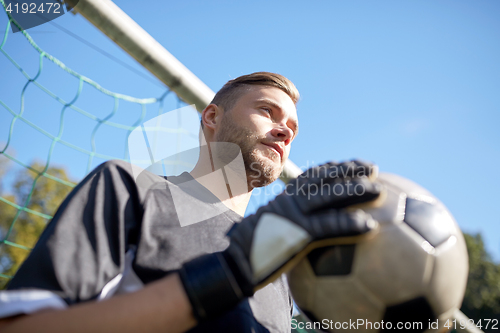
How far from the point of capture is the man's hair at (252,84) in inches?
78.2

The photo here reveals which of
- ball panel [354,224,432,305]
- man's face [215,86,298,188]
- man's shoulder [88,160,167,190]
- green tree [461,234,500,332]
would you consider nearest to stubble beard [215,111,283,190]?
man's face [215,86,298,188]

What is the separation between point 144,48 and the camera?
6.97 ft

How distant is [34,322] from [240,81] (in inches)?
62.4

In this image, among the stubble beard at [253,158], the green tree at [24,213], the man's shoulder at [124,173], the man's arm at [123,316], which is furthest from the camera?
the green tree at [24,213]

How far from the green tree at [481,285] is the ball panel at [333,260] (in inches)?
1226

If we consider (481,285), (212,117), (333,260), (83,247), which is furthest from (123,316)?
(481,285)

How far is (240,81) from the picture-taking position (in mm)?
2092

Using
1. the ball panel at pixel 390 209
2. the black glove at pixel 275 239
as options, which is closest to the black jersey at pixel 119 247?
the black glove at pixel 275 239

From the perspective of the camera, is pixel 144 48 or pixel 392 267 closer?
pixel 392 267

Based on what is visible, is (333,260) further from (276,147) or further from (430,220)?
(276,147)

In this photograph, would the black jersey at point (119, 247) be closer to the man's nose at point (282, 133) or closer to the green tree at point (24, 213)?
the man's nose at point (282, 133)

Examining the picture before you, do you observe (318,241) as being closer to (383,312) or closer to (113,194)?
(383,312)

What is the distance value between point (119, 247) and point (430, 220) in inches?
33.7

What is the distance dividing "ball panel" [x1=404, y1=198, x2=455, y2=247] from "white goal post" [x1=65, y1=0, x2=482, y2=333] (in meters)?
1.72
